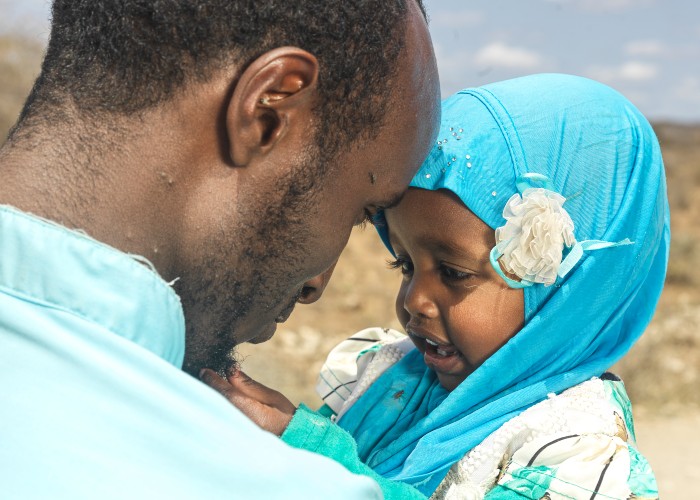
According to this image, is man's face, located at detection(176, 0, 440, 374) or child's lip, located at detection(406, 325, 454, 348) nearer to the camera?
man's face, located at detection(176, 0, 440, 374)

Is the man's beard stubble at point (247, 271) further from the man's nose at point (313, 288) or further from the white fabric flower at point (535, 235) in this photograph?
the white fabric flower at point (535, 235)

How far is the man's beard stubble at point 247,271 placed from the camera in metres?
1.92

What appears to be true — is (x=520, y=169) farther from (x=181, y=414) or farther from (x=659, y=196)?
(x=181, y=414)

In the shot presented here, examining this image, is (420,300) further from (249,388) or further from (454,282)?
(249,388)

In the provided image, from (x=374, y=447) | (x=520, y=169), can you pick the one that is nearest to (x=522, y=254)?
(x=520, y=169)

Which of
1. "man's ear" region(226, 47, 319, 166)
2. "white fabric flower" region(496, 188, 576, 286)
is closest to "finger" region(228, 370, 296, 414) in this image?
"white fabric flower" region(496, 188, 576, 286)

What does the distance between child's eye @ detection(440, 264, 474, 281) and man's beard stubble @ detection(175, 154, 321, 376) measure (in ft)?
3.17

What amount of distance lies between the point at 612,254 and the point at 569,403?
0.55 m

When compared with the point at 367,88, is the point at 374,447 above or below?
below

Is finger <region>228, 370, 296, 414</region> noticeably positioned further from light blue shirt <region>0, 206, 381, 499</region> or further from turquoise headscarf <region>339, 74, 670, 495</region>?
light blue shirt <region>0, 206, 381, 499</region>

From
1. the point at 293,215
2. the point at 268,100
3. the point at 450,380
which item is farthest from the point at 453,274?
the point at 268,100

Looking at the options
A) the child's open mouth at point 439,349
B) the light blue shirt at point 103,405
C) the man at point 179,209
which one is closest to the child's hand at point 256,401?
the man at point 179,209

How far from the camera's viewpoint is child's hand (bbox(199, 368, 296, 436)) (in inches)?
104

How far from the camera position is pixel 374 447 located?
3.45 meters
